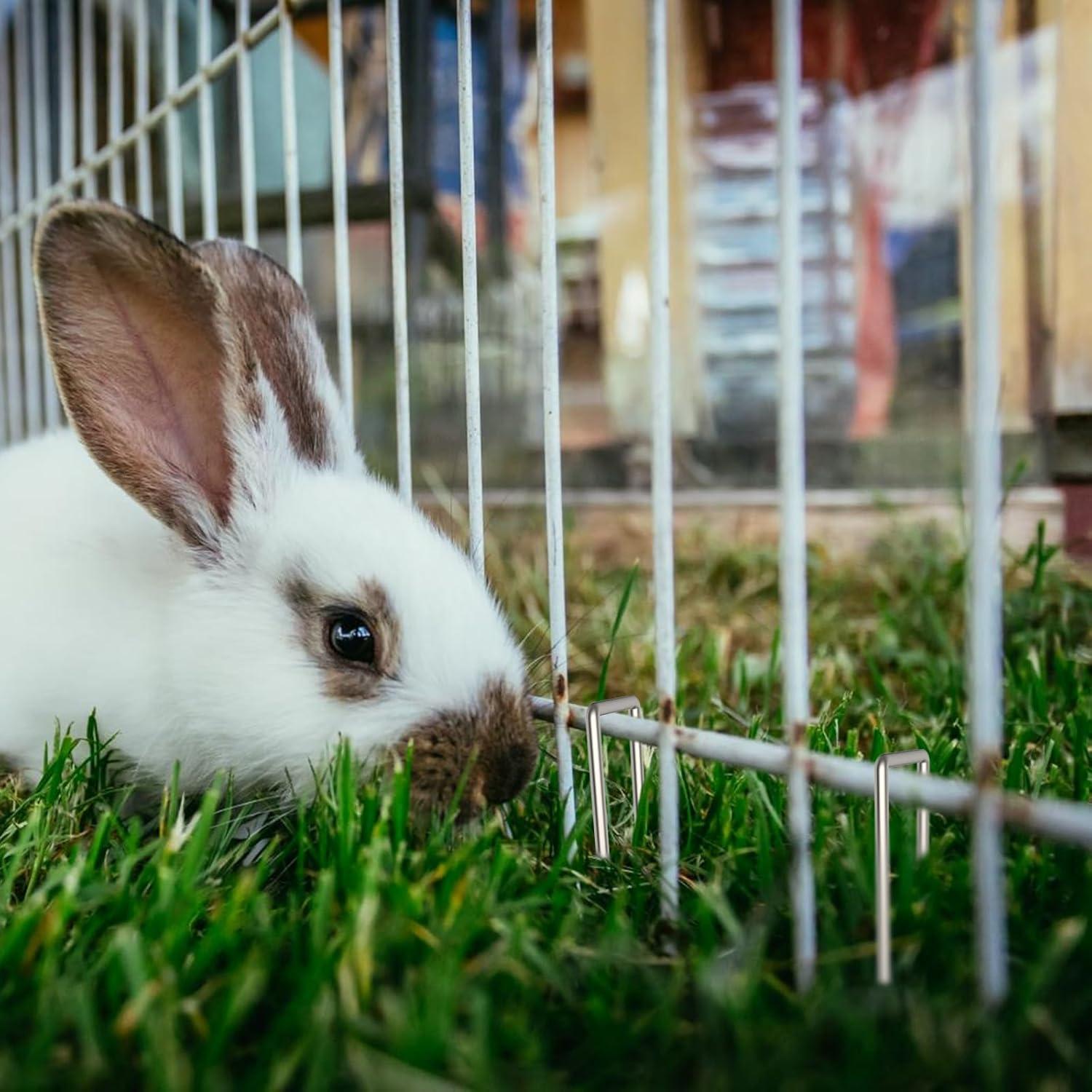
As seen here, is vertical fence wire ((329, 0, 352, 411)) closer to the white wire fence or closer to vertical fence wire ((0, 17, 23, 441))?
the white wire fence

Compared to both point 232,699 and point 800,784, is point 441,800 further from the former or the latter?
point 800,784

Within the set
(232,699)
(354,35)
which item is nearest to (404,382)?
(232,699)

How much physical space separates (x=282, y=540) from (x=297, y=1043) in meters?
0.93

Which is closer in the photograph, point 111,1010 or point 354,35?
point 111,1010

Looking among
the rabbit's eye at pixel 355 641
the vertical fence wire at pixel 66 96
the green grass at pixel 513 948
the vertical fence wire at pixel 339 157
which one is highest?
the vertical fence wire at pixel 66 96

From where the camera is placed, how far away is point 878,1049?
86 cm

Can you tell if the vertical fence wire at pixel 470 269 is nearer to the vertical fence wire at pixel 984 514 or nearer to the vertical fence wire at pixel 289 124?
the vertical fence wire at pixel 289 124

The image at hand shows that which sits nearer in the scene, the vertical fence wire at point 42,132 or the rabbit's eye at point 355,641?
the rabbit's eye at point 355,641

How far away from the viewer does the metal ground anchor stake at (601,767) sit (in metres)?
1.39

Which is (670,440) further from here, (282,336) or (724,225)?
(724,225)

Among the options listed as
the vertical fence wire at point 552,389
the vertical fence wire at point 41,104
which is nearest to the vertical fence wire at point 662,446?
the vertical fence wire at point 552,389

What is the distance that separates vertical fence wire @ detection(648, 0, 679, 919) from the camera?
128 cm

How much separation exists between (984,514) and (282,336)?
1.35 meters

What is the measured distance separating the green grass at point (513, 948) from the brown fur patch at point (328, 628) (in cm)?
16
